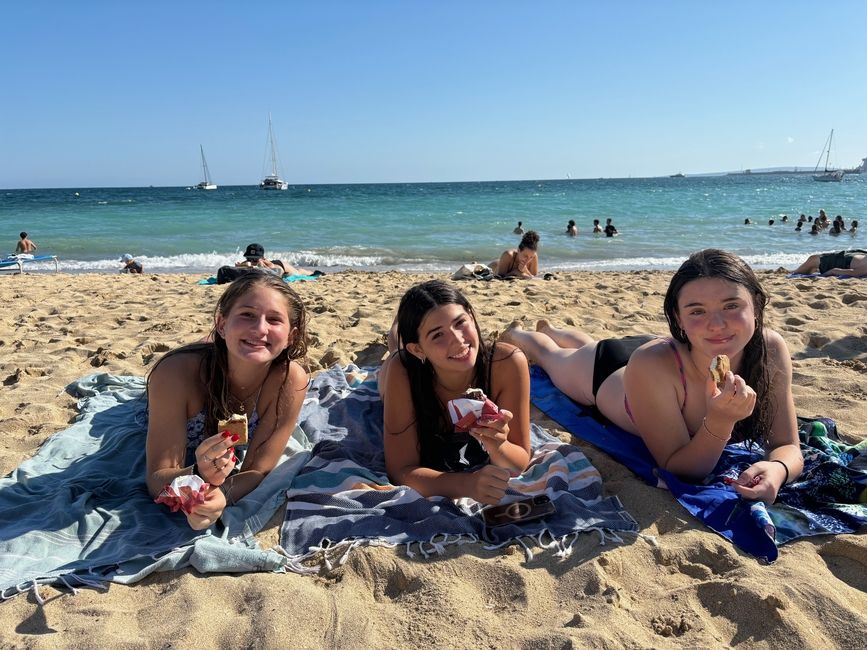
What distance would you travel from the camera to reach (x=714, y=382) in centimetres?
280

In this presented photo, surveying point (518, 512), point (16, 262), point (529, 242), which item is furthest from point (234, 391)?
point (16, 262)

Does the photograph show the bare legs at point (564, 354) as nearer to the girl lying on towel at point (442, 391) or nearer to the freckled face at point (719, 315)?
the girl lying on towel at point (442, 391)

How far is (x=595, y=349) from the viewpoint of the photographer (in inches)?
167

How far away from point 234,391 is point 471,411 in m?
1.29

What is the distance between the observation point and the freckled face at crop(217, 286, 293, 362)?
2.91 metres

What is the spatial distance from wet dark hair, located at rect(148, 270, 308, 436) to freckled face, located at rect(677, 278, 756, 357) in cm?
198

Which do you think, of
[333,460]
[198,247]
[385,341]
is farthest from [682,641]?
[198,247]

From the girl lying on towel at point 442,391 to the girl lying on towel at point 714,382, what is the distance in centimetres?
67

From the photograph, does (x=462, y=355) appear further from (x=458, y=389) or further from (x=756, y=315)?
(x=756, y=315)

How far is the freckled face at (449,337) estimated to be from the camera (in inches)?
117

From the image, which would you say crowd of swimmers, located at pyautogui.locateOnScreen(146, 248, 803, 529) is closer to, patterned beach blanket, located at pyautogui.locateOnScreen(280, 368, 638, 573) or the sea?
patterned beach blanket, located at pyautogui.locateOnScreen(280, 368, 638, 573)

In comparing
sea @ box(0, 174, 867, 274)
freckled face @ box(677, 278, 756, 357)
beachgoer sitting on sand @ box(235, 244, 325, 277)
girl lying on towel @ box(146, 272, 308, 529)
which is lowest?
sea @ box(0, 174, 867, 274)

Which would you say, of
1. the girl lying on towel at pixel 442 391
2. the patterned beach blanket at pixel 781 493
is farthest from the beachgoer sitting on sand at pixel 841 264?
the girl lying on towel at pixel 442 391

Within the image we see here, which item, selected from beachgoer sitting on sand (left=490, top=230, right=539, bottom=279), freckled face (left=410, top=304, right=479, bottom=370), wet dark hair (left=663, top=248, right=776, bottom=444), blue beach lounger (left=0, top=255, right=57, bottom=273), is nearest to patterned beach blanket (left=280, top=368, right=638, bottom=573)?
freckled face (left=410, top=304, right=479, bottom=370)
